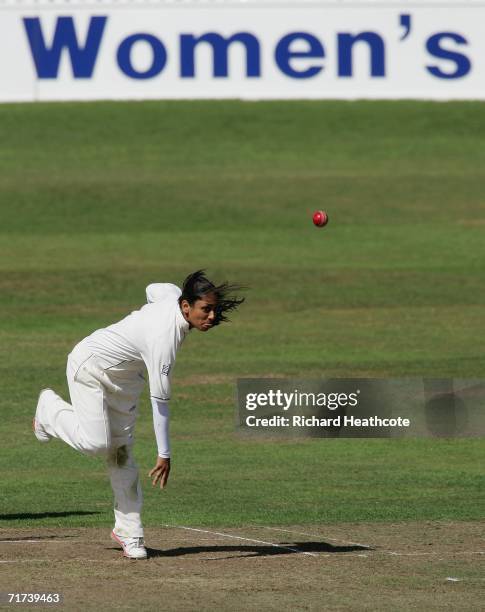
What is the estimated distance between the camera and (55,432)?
923 cm

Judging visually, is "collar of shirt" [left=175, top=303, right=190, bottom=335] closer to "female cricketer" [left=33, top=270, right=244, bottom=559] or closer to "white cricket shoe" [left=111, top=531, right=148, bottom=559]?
"female cricketer" [left=33, top=270, right=244, bottom=559]

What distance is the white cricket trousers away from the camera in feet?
29.4

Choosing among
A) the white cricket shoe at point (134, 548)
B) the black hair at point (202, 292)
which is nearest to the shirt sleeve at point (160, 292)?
the black hair at point (202, 292)

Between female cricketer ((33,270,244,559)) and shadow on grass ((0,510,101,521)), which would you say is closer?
female cricketer ((33,270,244,559))

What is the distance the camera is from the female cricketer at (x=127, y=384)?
8.66 metres

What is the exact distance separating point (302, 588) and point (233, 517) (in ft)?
8.29

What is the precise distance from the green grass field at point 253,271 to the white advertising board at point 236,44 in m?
0.97

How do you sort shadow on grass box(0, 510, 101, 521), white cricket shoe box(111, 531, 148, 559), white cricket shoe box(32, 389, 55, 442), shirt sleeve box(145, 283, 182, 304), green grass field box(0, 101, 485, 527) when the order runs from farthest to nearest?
1. green grass field box(0, 101, 485, 527)
2. shadow on grass box(0, 510, 101, 521)
3. white cricket shoe box(32, 389, 55, 442)
4. shirt sleeve box(145, 283, 182, 304)
5. white cricket shoe box(111, 531, 148, 559)

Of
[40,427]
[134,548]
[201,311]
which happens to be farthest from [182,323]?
[134,548]

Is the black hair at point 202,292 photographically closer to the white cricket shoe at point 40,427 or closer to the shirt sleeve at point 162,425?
the shirt sleeve at point 162,425

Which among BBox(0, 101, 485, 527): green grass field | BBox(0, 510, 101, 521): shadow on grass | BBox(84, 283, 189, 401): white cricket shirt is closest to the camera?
BBox(84, 283, 189, 401): white cricket shirt

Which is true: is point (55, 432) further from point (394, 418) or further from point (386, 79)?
point (386, 79)

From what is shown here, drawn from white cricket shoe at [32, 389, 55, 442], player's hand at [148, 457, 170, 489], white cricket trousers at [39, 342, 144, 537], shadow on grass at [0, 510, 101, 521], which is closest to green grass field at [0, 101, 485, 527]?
shadow on grass at [0, 510, 101, 521]

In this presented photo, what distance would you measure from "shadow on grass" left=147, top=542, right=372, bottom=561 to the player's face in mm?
1622
